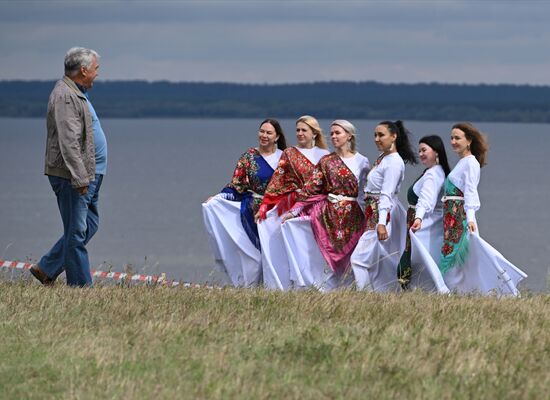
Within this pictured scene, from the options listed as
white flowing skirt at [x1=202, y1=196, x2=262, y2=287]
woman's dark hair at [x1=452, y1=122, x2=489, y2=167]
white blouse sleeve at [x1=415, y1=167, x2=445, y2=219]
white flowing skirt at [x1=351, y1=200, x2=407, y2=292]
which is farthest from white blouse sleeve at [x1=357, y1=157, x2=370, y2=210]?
white flowing skirt at [x1=202, y1=196, x2=262, y2=287]

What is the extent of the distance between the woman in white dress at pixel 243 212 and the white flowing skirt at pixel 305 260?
555mm

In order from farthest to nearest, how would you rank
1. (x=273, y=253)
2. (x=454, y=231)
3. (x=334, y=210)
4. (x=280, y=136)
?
(x=280, y=136) → (x=273, y=253) → (x=334, y=210) → (x=454, y=231)

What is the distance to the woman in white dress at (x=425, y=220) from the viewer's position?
13250mm

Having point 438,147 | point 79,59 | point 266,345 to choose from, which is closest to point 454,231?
point 438,147

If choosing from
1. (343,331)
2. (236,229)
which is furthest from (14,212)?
(343,331)

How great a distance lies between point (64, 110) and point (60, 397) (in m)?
4.01

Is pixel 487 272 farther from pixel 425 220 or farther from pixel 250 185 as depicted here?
pixel 250 185

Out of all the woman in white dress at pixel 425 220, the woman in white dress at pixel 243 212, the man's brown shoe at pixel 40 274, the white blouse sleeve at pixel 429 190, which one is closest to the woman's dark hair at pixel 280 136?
the woman in white dress at pixel 243 212

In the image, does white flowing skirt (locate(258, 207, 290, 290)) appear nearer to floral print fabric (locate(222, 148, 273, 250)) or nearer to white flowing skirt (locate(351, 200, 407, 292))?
floral print fabric (locate(222, 148, 273, 250))

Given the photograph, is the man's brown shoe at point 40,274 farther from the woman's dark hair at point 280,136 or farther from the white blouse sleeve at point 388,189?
the white blouse sleeve at point 388,189

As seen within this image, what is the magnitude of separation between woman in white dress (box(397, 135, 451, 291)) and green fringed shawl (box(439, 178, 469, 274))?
0.10 m

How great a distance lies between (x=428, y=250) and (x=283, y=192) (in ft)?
4.70

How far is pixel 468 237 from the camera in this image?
13.2 meters

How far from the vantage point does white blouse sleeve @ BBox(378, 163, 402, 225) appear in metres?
13.2
